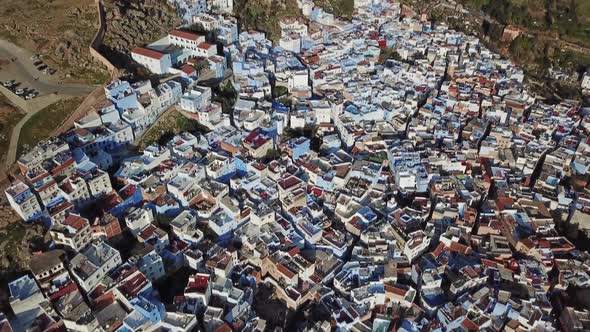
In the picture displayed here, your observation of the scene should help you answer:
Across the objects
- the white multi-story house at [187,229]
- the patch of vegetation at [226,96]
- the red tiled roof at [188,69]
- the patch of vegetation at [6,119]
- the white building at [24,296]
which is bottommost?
the white building at [24,296]

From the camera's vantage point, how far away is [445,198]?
74.9 ft

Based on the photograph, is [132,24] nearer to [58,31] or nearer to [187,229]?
[58,31]

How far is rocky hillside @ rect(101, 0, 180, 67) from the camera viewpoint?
3047 cm

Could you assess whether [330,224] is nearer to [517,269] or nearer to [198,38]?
[517,269]

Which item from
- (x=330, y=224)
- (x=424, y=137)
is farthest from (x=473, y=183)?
(x=330, y=224)

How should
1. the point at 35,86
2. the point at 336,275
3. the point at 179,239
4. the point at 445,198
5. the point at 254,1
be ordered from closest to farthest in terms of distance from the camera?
the point at 336,275 → the point at 179,239 → the point at 445,198 → the point at 35,86 → the point at 254,1

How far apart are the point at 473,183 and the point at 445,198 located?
2.33 meters

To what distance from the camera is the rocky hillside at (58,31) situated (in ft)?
93.3

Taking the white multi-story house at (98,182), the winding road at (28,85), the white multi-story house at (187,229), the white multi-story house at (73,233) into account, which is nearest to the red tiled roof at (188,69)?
the winding road at (28,85)

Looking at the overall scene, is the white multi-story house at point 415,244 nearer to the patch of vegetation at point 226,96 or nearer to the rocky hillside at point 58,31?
the patch of vegetation at point 226,96

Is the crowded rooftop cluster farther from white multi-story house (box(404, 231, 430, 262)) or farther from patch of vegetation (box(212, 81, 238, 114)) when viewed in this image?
patch of vegetation (box(212, 81, 238, 114))

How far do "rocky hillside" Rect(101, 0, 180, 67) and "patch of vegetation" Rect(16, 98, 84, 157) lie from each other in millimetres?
4717

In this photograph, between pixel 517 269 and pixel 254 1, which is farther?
pixel 254 1

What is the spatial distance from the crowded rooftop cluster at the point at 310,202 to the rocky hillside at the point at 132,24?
4.04ft
